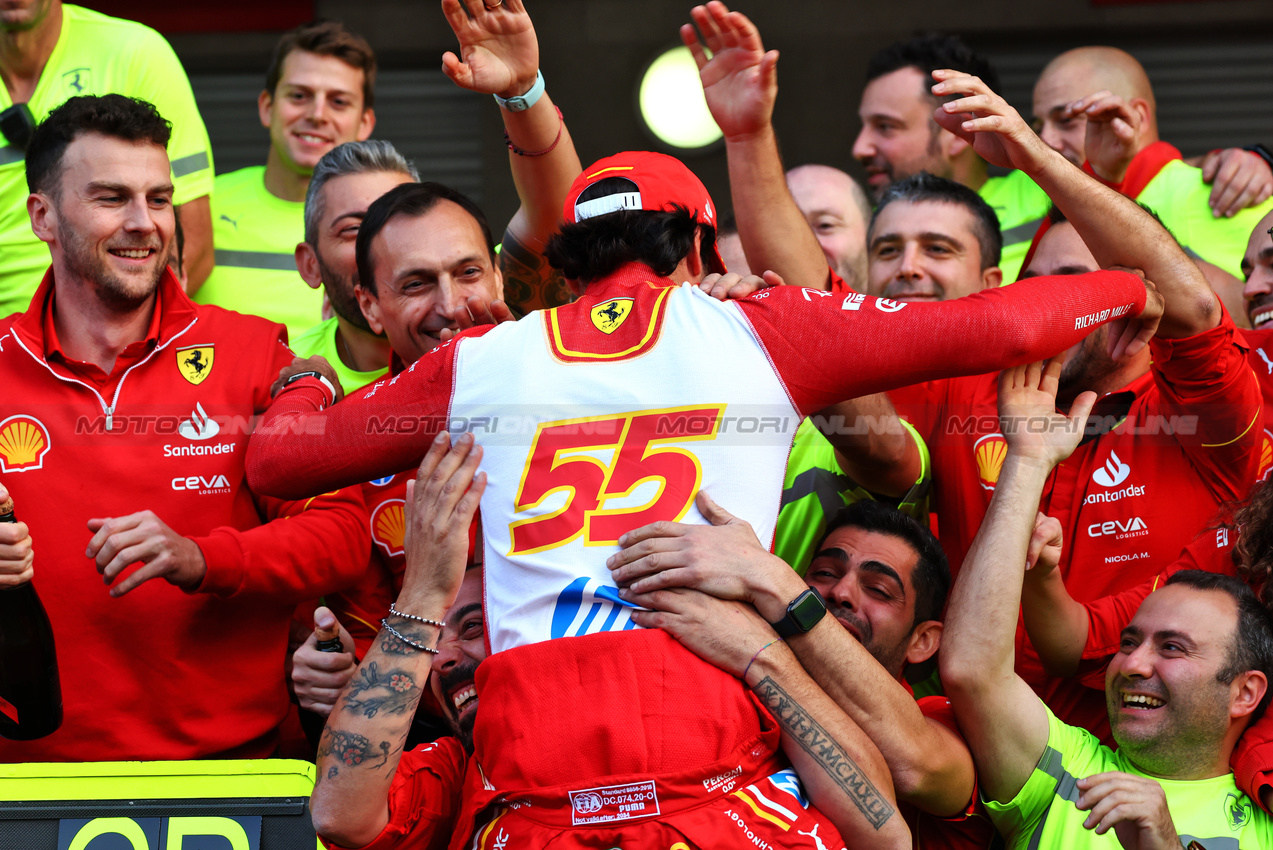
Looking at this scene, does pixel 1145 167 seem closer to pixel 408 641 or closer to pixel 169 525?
pixel 408 641

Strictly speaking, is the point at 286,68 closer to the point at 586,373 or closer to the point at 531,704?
the point at 586,373

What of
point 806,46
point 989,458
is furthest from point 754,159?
point 806,46

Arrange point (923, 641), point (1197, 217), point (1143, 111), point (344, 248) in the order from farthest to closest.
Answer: point (1143, 111) < point (1197, 217) < point (344, 248) < point (923, 641)

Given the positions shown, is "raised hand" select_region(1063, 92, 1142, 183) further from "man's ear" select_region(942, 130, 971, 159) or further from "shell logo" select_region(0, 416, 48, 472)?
"shell logo" select_region(0, 416, 48, 472)

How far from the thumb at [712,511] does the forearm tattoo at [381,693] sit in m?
0.71

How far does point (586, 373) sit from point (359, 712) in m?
0.85

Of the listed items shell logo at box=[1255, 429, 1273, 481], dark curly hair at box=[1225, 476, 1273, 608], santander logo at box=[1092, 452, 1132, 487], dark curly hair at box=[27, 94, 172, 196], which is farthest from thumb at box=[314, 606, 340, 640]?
shell logo at box=[1255, 429, 1273, 481]

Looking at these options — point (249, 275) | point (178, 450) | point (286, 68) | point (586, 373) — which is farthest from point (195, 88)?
point (586, 373)

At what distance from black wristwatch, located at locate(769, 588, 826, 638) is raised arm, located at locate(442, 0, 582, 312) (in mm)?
1486

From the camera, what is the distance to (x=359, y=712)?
8.80ft

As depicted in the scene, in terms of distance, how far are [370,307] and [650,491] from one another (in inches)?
61.4

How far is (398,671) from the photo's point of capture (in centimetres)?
272

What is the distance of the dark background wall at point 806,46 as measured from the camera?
25.1 ft

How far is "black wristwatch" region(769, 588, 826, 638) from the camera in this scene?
2.68 meters
